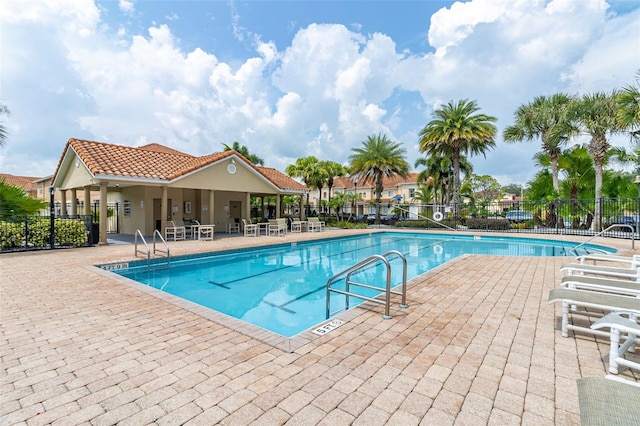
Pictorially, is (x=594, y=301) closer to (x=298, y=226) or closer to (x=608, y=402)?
(x=608, y=402)

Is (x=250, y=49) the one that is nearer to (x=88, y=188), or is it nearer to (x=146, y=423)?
(x=88, y=188)

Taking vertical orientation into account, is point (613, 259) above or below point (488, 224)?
above

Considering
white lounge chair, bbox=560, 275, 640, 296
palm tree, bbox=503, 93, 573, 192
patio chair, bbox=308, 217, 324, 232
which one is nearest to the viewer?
white lounge chair, bbox=560, 275, 640, 296

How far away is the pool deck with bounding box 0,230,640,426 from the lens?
97.0 inches

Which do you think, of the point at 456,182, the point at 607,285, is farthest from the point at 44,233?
the point at 456,182

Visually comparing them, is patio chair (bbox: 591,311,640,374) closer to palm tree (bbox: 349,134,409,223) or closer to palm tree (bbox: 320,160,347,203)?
palm tree (bbox: 349,134,409,223)

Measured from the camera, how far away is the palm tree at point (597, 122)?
16953 millimetres

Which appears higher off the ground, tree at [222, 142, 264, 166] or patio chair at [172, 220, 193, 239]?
tree at [222, 142, 264, 166]

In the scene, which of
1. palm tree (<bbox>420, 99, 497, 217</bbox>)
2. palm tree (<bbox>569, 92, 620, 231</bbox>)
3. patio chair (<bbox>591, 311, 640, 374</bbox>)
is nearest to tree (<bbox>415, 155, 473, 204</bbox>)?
palm tree (<bbox>420, 99, 497, 217</bbox>)

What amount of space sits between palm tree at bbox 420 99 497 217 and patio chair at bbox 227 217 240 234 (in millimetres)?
16200

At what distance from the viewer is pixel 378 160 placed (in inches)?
1073

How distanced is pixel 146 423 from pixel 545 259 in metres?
11.8

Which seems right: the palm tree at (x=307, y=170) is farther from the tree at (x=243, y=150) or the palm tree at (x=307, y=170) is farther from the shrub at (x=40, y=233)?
the shrub at (x=40, y=233)

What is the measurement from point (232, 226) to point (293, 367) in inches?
722
